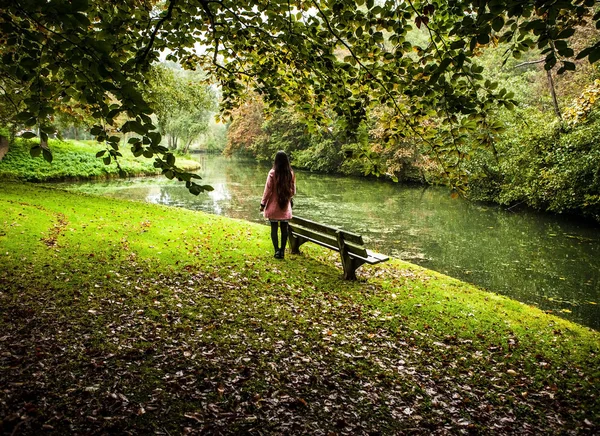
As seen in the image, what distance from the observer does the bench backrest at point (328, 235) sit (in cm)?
682

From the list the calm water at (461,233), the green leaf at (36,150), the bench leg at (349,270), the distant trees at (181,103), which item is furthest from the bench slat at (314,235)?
the distant trees at (181,103)

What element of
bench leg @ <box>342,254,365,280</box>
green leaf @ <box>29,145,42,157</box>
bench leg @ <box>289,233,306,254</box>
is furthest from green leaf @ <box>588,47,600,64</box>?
bench leg @ <box>289,233,306,254</box>

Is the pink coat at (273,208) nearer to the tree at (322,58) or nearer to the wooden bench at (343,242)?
the wooden bench at (343,242)

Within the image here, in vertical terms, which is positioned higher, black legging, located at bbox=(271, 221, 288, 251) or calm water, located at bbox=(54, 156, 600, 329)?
black legging, located at bbox=(271, 221, 288, 251)

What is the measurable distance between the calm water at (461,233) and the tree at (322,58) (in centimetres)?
636

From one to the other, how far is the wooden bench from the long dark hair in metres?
0.82

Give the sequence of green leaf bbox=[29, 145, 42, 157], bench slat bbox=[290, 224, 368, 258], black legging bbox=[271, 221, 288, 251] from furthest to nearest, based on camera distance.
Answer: black legging bbox=[271, 221, 288, 251]
bench slat bbox=[290, 224, 368, 258]
green leaf bbox=[29, 145, 42, 157]

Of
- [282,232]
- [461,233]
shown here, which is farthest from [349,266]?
Result: [461,233]

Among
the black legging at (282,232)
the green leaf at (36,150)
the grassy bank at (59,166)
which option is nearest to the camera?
the green leaf at (36,150)

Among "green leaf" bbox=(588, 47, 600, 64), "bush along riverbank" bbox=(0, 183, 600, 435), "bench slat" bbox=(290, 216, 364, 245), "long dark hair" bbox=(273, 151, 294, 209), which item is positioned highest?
"green leaf" bbox=(588, 47, 600, 64)

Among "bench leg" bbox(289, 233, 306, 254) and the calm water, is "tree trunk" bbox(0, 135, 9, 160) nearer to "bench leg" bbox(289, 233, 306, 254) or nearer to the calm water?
the calm water

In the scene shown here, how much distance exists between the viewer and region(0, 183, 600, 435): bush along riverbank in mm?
3329

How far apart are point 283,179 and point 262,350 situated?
3.88 metres

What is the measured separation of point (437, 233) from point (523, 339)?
29.9 ft
